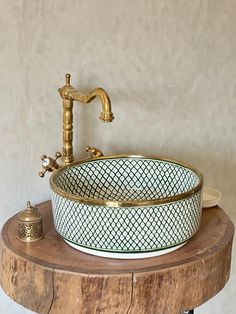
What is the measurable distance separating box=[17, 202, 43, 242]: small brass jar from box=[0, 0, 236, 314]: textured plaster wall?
0.21m

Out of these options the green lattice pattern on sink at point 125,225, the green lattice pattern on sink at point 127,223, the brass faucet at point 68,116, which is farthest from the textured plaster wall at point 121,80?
the green lattice pattern on sink at point 125,225

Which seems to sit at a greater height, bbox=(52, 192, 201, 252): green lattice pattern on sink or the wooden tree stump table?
bbox=(52, 192, 201, 252): green lattice pattern on sink

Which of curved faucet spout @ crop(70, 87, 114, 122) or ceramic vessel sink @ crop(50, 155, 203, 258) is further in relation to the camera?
curved faucet spout @ crop(70, 87, 114, 122)

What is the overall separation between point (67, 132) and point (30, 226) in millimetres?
252

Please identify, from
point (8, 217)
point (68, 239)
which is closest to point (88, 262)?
point (68, 239)

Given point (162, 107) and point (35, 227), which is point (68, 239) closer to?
point (35, 227)

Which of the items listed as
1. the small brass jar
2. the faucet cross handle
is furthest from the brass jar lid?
the faucet cross handle

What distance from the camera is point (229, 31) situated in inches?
54.9

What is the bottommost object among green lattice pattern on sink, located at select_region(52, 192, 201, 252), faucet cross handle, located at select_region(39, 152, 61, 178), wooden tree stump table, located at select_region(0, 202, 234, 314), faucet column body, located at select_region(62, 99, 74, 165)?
wooden tree stump table, located at select_region(0, 202, 234, 314)

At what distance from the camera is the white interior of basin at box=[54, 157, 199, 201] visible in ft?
3.57

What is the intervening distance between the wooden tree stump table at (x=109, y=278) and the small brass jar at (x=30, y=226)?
0.01 meters

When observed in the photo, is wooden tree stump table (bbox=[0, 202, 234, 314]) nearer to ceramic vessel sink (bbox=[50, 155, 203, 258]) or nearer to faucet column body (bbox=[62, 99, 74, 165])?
ceramic vessel sink (bbox=[50, 155, 203, 258])

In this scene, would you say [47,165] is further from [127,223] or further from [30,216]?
[127,223]

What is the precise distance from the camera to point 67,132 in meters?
1.10
